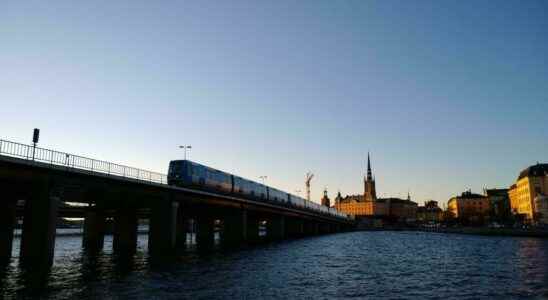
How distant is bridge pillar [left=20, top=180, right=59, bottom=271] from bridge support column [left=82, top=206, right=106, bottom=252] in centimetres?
3142

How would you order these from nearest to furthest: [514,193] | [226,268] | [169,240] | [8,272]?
[8,272] → [226,268] → [169,240] → [514,193]

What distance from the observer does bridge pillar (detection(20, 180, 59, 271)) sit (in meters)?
34.3

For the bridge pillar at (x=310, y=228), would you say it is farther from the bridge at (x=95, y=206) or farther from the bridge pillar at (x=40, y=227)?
the bridge pillar at (x=40, y=227)

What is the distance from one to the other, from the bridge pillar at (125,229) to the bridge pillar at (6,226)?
19374 mm

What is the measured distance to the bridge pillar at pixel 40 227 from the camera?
112 feet

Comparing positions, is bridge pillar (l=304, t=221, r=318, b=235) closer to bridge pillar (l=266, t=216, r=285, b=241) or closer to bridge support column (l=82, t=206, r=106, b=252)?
bridge pillar (l=266, t=216, r=285, b=241)

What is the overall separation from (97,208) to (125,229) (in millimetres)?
8875

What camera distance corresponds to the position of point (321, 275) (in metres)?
35.3

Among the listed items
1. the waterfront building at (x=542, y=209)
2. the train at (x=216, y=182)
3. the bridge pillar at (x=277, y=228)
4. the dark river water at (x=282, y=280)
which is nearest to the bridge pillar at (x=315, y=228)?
the bridge pillar at (x=277, y=228)

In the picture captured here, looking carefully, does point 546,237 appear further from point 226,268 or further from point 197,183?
point 226,268

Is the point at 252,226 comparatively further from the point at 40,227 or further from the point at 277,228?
the point at 40,227

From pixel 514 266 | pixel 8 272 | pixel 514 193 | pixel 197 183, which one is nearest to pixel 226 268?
pixel 8 272

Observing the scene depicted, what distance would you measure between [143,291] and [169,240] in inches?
1027

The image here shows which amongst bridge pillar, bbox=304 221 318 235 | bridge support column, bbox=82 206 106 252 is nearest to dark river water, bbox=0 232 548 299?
bridge support column, bbox=82 206 106 252
